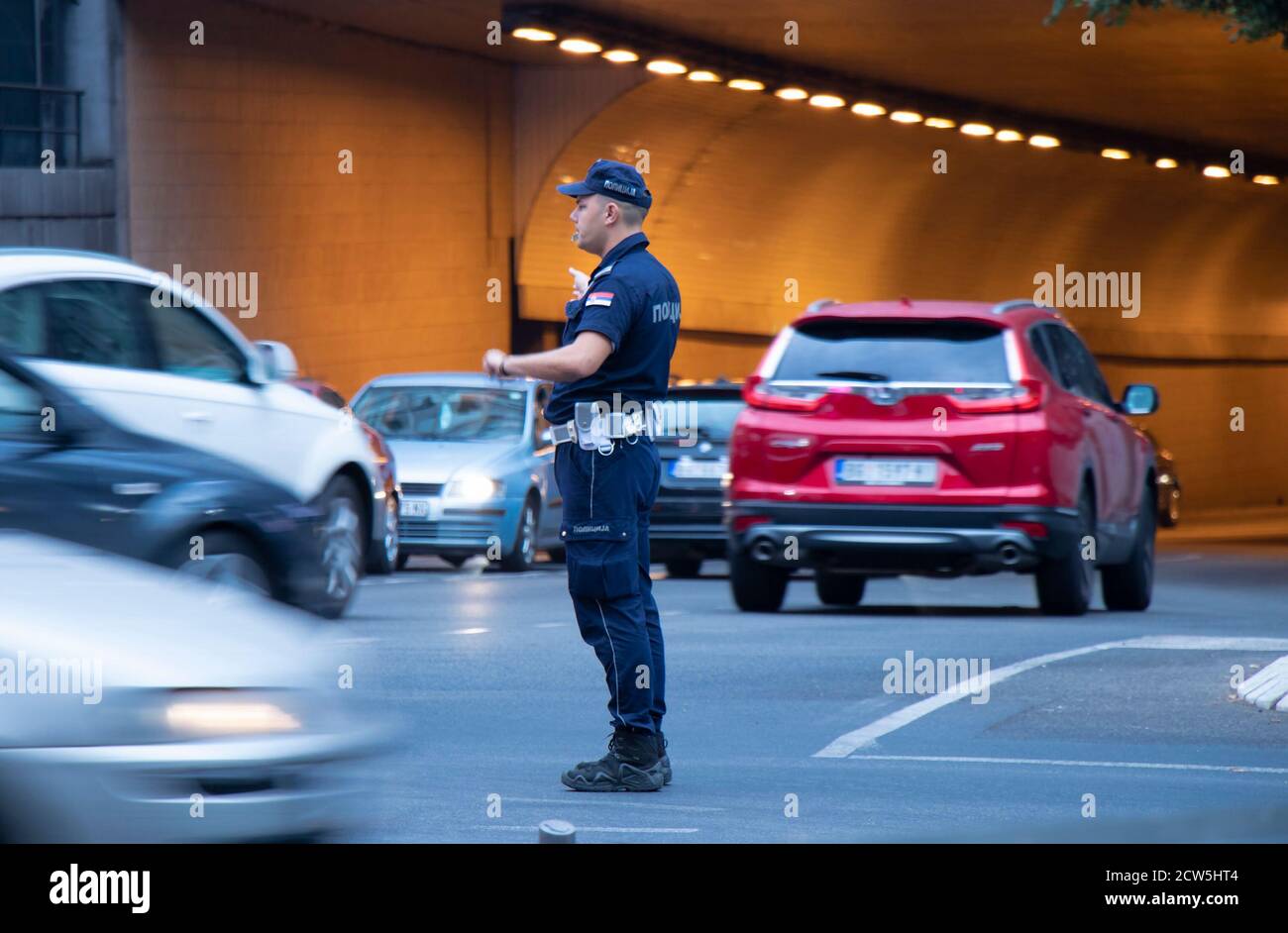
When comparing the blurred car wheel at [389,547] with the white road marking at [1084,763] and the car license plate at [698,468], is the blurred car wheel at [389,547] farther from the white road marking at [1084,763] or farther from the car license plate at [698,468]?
the white road marking at [1084,763]

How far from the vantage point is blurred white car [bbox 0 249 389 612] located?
10875 millimetres

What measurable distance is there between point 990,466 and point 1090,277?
118 ft

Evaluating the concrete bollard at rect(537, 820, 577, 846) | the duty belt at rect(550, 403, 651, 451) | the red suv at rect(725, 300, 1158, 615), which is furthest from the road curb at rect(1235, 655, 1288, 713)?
the concrete bollard at rect(537, 820, 577, 846)

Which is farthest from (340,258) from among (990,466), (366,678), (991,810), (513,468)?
(991,810)

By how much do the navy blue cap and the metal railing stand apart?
1703 cm

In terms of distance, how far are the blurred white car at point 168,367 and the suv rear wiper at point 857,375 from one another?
110 inches

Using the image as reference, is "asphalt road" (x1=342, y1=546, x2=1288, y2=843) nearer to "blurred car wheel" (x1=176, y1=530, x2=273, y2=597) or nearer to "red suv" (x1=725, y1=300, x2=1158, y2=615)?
"red suv" (x1=725, y1=300, x2=1158, y2=615)

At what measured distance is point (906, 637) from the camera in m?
13.2

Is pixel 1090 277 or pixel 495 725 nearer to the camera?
pixel 495 725

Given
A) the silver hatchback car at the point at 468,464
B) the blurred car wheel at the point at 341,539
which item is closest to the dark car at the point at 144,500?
the blurred car wheel at the point at 341,539

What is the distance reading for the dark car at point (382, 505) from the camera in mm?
14422

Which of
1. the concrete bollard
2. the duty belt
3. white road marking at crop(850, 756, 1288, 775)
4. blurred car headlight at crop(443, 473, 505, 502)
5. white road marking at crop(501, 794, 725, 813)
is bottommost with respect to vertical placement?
white road marking at crop(850, 756, 1288, 775)
